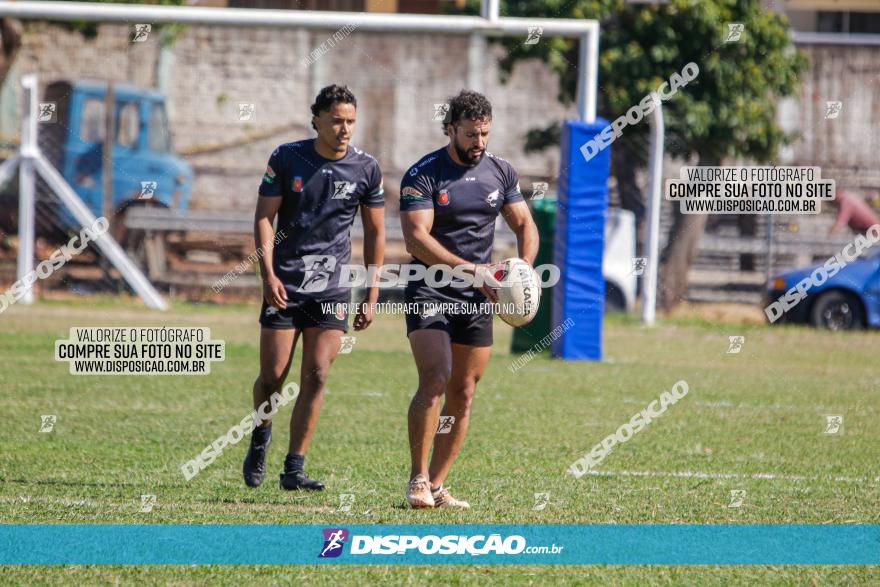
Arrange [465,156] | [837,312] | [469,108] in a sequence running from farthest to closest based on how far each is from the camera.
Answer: [837,312], [465,156], [469,108]

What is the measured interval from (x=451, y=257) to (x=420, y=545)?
1721 millimetres

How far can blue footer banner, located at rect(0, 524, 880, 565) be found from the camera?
562 centimetres

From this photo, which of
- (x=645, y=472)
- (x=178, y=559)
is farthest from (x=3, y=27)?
(x=178, y=559)

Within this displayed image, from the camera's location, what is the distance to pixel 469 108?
686 centimetres

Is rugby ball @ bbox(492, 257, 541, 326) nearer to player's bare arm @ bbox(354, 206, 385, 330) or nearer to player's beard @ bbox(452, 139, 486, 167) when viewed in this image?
player's beard @ bbox(452, 139, 486, 167)

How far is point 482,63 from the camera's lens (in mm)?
27625

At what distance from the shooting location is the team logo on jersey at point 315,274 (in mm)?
7578

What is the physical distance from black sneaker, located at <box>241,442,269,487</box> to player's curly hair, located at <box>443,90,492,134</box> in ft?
7.19

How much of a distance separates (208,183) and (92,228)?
4364mm

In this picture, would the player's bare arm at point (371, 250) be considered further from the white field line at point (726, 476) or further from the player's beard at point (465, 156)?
the white field line at point (726, 476)

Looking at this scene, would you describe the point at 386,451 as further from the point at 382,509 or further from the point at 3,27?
the point at 3,27

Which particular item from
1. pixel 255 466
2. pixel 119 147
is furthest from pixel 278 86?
pixel 255 466

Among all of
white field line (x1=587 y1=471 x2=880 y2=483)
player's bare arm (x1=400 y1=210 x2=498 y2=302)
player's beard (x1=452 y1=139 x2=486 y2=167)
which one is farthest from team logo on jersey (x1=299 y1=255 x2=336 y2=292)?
white field line (x1=587 y1=471 x2=880 y2=483)

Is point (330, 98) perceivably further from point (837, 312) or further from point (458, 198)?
point (837, 312)
